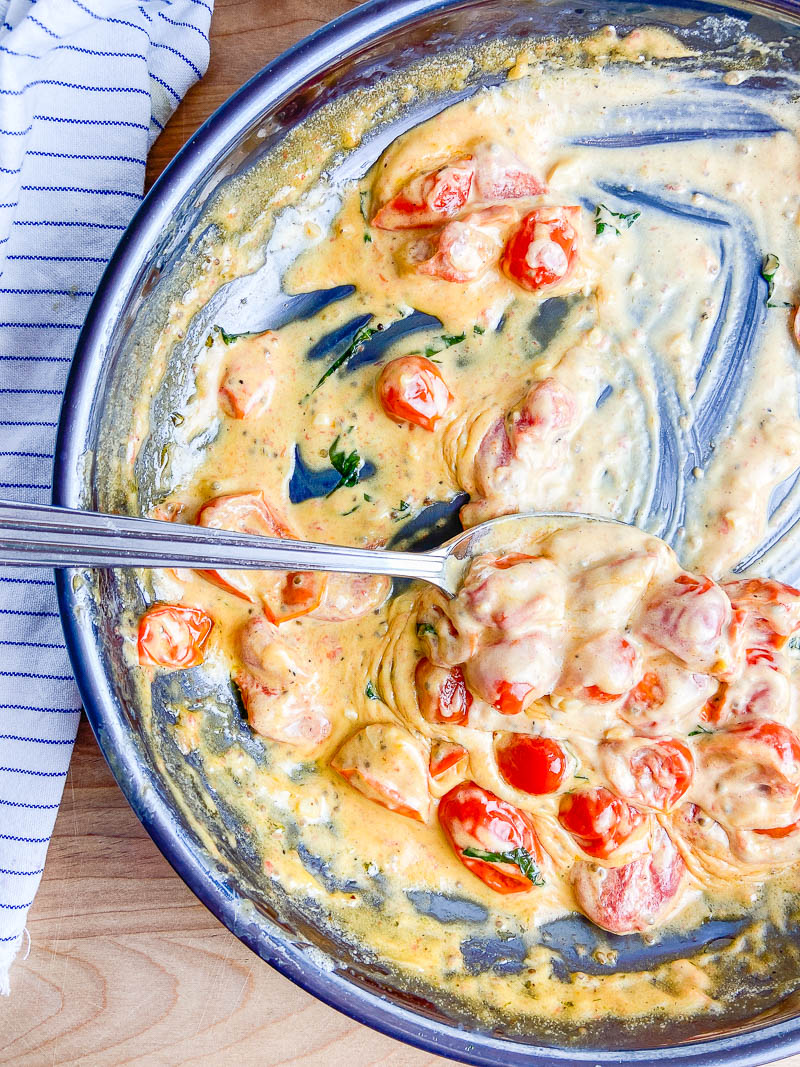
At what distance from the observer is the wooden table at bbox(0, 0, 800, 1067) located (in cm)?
177

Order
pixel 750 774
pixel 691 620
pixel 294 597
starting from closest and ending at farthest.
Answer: pixel 691 620 < pixel 750 774 < pixel 294 597

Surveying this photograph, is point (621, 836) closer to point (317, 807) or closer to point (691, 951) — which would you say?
point (691, 951)

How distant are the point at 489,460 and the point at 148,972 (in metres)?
1.32

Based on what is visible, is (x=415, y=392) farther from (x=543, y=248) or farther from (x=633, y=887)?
(x=633, y=887)

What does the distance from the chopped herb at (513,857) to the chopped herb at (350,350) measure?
1.03m

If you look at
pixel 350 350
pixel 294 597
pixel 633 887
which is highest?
pixel 350 350

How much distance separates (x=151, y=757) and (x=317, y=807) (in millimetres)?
385

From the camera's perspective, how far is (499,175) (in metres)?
1.70

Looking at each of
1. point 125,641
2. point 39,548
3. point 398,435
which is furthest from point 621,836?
point 39,548

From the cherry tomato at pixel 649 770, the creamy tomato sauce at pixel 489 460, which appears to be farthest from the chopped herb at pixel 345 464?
the cherry tomato at pixel 649 770

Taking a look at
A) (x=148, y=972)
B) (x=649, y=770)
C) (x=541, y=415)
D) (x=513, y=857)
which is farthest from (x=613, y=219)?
(x=148, y=972)

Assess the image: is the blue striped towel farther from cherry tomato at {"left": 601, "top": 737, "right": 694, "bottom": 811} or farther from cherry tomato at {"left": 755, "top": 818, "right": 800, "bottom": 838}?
cherry tomato at {"left": 755, "top": 818, "right": 800, "bottom": 838}

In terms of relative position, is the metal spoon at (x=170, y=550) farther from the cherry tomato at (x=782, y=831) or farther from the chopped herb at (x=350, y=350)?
the cherry tomato at (x=782, y=831)

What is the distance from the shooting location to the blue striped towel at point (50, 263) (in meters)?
1.68
